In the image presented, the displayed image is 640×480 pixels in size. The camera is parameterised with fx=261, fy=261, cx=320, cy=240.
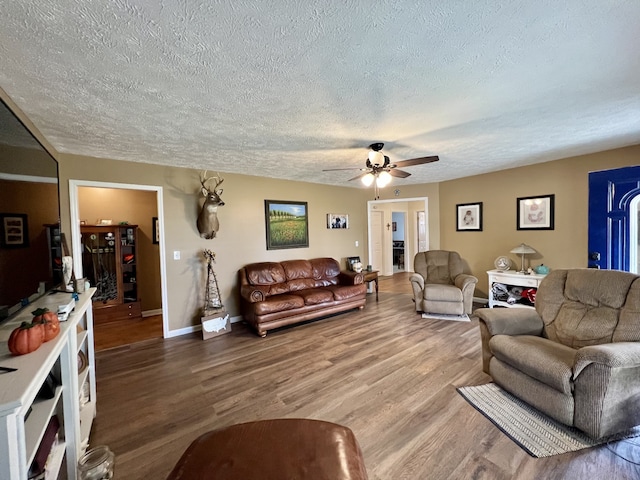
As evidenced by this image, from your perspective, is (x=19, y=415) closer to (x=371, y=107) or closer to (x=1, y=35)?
(x=1, y=35)

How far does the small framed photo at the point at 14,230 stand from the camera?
4.16 feet

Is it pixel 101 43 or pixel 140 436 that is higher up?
pixel 101 43

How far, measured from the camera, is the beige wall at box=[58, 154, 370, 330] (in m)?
3.36

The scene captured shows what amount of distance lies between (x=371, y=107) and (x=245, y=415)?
8.69ft

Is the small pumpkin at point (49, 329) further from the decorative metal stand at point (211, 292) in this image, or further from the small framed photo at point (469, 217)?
the small framed photo at point (469, 217)

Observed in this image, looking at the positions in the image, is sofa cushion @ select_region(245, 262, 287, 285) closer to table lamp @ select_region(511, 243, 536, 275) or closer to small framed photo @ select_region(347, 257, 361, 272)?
small framed photo @ select_region(347, 257, 361, 272)

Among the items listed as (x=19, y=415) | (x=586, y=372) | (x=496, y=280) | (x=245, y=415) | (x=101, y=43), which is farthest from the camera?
(x=496, y=280)

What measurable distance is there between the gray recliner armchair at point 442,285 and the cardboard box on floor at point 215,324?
3.04 m

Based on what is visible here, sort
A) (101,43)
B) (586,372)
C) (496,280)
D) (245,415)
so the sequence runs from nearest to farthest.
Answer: (101,43)
(586,372)
(245,415)
(496,280)

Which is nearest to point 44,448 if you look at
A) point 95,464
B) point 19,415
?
point 95,464

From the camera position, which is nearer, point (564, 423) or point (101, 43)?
point (101, 43)

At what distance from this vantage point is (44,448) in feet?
3.88

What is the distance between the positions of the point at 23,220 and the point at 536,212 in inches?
230

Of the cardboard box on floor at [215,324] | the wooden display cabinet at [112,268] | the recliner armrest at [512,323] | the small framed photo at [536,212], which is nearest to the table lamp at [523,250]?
the small framed photo at [536,212]
